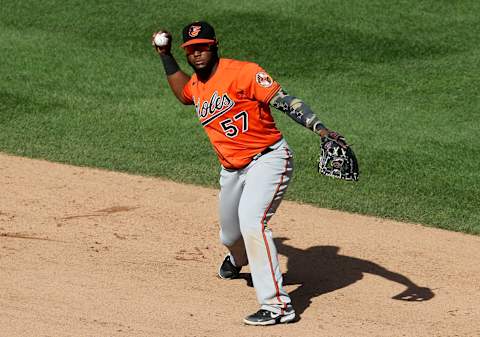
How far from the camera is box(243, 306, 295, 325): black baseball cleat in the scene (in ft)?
23.5

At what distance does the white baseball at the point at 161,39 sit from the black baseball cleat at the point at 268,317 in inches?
91.5

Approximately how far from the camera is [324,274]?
846 centimetres

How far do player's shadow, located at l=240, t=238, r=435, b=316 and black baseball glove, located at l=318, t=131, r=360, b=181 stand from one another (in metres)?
1.24

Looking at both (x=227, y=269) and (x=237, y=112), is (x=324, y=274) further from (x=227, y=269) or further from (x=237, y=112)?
(x=237, y=112)

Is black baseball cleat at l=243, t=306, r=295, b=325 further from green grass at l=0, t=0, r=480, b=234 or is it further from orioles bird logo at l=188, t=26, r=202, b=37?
green grass at l=0, t=0, r=480, b=234

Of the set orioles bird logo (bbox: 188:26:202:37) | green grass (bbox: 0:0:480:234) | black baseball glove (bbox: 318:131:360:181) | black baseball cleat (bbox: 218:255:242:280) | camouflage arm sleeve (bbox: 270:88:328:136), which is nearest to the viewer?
black baseball glove (bbox: 318:131:360:181)

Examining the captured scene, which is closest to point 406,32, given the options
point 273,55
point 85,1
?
point 273,55

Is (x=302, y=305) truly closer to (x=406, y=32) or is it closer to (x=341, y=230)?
(x=341, y=230)

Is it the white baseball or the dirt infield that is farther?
the white baseball

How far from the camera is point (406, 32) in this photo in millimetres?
16062

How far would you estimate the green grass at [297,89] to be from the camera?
1093 cm

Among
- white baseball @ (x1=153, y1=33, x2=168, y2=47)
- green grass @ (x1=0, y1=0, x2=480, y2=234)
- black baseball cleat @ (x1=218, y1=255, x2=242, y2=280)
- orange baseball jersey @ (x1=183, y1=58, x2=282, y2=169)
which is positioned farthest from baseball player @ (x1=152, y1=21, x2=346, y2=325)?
green grass @ (x1=0, y1=0, x2=480, y2=234)

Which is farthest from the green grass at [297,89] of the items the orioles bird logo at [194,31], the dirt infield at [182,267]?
the orioles bird logo at [194,31]

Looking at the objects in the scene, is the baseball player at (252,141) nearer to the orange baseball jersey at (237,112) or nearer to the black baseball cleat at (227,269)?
the orange baseball jersey at (237,112)
